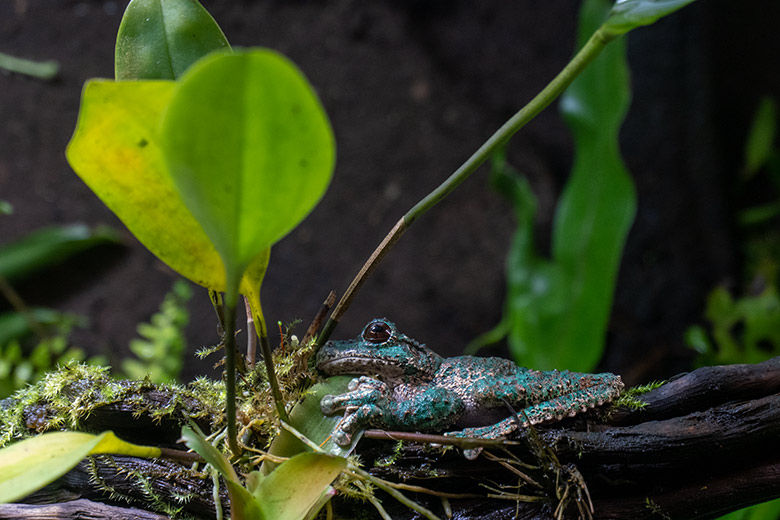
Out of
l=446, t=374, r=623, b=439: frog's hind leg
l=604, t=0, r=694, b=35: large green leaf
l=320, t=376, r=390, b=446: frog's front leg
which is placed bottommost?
l=446, t=374, r=623, b=439: frog's hind leg

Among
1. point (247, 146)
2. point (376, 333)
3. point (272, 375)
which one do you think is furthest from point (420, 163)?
point (247, 146)

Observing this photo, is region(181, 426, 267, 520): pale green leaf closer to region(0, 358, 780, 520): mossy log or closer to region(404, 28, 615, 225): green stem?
region(0, 358, 780, 520): mossy log

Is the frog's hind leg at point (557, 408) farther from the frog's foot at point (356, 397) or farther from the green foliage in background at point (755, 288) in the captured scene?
the green foliage in background at point (755, 288)

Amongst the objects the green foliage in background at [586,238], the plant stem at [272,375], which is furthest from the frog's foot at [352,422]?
the green foliage in background at [586,238]

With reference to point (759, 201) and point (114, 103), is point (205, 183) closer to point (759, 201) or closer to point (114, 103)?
point (114, 103)

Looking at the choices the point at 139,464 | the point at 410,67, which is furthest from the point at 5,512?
the point at 410,67

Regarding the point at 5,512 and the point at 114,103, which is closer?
the point at 114,103

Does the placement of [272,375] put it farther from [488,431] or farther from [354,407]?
[488,431]

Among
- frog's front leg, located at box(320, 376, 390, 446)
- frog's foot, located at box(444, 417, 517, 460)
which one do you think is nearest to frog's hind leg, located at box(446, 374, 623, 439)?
frog's foot, located at box(444, 417, 517, 460)
